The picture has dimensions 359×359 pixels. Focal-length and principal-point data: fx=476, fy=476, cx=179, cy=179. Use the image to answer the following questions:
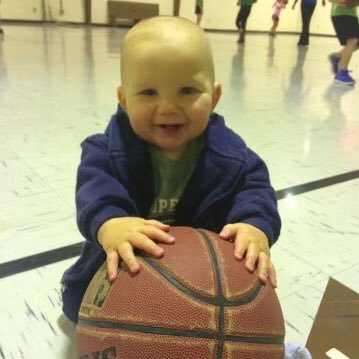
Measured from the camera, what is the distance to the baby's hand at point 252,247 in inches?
33.9

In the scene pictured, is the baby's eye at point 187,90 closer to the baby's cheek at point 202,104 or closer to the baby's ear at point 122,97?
the baby's cheek at point 202,104

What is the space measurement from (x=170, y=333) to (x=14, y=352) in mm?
484

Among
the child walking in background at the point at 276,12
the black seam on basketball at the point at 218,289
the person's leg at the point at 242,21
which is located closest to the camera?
the black seam on basketball at the point at 218,289

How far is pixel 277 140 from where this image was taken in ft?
8.68

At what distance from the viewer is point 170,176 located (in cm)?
104

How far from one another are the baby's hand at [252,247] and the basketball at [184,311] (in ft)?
0.05

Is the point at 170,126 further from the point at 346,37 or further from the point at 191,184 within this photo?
the point at 346,37

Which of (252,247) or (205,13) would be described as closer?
(252,247)

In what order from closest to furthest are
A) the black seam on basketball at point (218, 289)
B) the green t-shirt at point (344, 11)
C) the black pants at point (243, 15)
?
the black seam on basketball at point (218, 289) < the green t-shirt at point (344, 11) < the black pants at point (243, 15)

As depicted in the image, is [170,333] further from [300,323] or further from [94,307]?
[300,323]

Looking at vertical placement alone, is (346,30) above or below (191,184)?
below

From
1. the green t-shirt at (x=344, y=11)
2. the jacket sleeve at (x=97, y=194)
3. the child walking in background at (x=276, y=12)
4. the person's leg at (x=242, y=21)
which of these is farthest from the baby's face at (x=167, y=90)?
the child walking in background at (x=276, y=12)

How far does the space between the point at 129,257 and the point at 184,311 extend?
0.46ft

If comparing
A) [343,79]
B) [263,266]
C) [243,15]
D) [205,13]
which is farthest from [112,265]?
[205,13]
